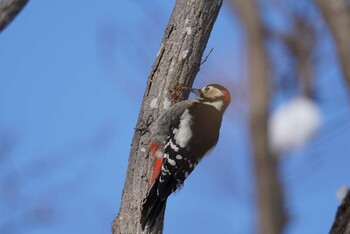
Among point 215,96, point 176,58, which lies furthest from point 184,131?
point 215,96

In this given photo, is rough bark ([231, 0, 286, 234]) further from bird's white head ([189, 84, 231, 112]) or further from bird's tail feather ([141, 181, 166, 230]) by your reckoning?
bird's white head ([189, 84, 231, 112])

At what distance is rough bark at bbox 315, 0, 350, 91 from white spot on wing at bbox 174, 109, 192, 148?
117 cm

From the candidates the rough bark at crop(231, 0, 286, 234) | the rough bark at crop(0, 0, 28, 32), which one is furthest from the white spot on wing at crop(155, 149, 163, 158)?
the rough bark at crop(0, 0, 28, 32)

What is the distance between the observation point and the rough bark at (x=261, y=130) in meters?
3.79

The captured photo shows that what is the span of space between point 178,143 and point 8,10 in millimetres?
1973

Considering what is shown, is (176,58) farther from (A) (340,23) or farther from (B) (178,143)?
(A) (340,23)

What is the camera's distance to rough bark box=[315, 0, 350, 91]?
4469 mm

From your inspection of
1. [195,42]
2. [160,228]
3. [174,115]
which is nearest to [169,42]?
[195,42]

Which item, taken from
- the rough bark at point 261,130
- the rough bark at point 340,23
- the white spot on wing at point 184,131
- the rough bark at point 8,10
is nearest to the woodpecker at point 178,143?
the white spot on wing at point 184,131

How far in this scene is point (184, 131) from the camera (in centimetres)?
498

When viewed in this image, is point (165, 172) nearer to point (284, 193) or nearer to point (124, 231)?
point (124, 231)

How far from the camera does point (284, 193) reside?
3934 millimetres

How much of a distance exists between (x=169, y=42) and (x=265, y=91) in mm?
771

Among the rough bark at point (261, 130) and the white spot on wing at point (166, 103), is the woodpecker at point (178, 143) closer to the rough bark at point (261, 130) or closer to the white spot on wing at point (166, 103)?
the white spot on wing at point (166, 103)
